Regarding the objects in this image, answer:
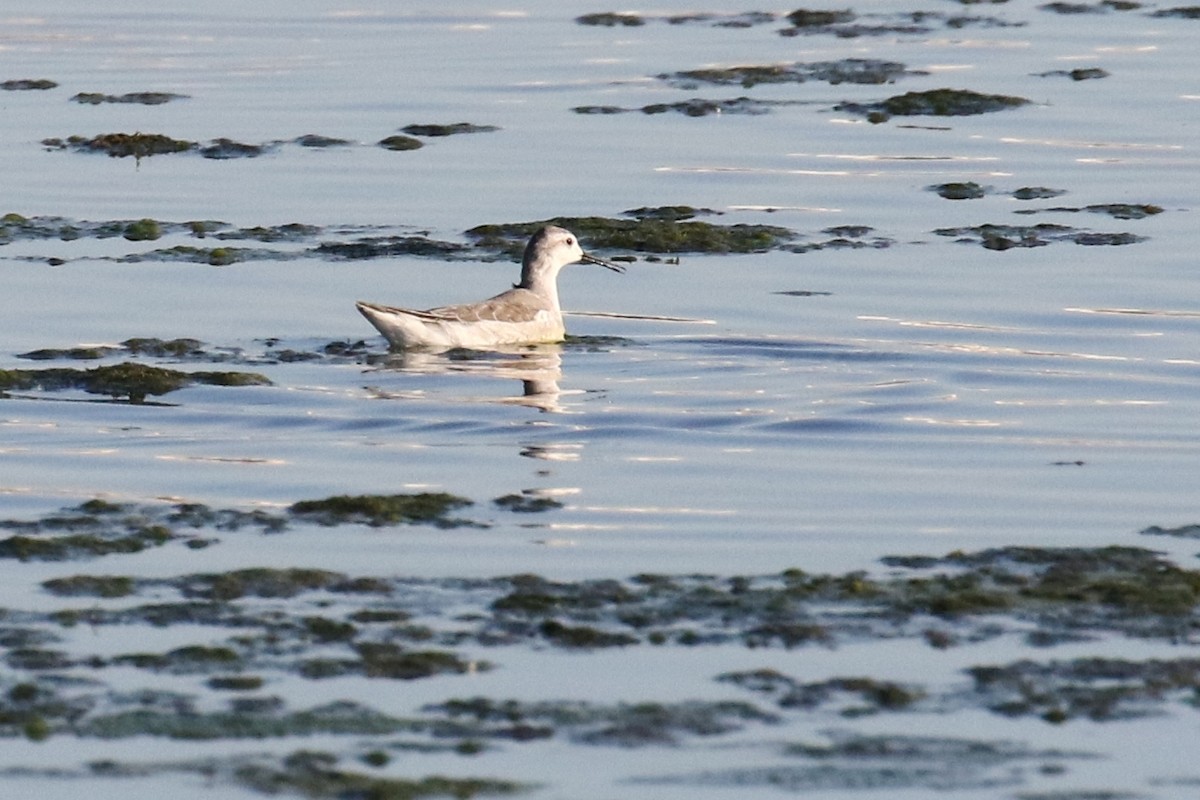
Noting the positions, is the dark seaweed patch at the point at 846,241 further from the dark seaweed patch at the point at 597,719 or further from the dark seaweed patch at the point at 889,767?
the dark seaweed patch at the point at 889,767

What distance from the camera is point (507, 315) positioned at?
16.1m

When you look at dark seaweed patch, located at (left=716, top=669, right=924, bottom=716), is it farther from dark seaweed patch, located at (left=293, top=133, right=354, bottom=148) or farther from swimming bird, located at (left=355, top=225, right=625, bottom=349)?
dark seaweed patch, located at (left=293, top=133, right=354, bottom=148)

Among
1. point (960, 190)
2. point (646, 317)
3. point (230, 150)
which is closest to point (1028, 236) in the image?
point (960, 190)

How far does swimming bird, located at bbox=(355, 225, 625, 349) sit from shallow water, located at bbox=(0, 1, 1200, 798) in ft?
0.71

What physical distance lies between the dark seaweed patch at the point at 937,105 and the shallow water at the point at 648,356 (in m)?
0.29

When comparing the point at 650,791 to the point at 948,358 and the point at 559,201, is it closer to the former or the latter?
the point at 948,358

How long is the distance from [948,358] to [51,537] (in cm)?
616

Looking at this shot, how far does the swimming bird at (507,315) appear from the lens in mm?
15398

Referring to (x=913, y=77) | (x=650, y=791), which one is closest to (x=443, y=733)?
(x=650, y=791)

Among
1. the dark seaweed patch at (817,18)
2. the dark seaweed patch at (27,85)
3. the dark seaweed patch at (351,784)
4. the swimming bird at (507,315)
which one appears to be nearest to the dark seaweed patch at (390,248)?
the swimming bird at (507,315)

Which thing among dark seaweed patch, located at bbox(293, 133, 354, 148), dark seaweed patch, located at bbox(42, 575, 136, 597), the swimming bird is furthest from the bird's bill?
dark seaweed patch, located at bbox(42, 575, 136, 597)

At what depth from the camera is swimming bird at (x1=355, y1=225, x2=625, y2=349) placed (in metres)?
15.4

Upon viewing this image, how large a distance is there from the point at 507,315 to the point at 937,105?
31.1 ft

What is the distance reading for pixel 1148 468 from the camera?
11.8m
